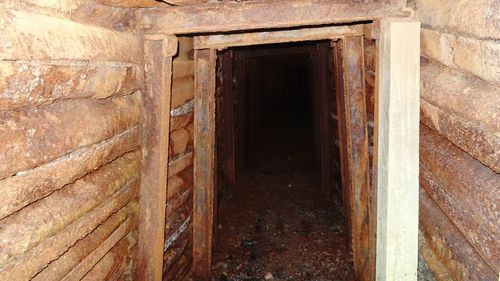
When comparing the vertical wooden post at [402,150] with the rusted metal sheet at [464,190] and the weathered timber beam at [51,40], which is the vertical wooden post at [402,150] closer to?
the rusted metal sheet at [464,190]

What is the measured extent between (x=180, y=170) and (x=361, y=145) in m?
1.55

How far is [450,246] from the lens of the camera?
1931 millimetres

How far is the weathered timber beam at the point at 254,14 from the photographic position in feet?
8.32

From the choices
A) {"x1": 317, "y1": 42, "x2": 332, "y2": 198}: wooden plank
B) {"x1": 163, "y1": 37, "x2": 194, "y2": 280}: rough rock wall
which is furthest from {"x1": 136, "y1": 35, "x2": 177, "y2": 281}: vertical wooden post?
{"x1": 317, "y1": 42, "x2": 332, "y2": 198}: wooden plank

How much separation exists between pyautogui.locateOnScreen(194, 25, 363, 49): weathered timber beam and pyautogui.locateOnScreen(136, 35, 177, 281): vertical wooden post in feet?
2.79

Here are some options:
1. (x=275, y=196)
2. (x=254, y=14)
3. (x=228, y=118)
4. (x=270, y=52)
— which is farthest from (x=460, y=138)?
(x=270, y=52)

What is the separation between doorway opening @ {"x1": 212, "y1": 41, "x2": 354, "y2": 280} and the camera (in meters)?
4.36

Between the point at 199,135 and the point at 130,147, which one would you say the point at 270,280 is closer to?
the point at 199,135

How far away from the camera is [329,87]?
5578 millimetres

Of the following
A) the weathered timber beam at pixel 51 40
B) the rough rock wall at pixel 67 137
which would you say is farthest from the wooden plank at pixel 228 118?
the weathered timber beam at pixel 51 40

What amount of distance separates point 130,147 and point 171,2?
2.96 feet

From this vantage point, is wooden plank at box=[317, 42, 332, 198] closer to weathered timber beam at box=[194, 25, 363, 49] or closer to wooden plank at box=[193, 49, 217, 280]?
weathered timber beam at box=[194, 25, 363, 49]

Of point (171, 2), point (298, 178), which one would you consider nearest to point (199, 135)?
point (171, 2)

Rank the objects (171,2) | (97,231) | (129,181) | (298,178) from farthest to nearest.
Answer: (298,178) → (129,181) → (171,2) → (97,231)
